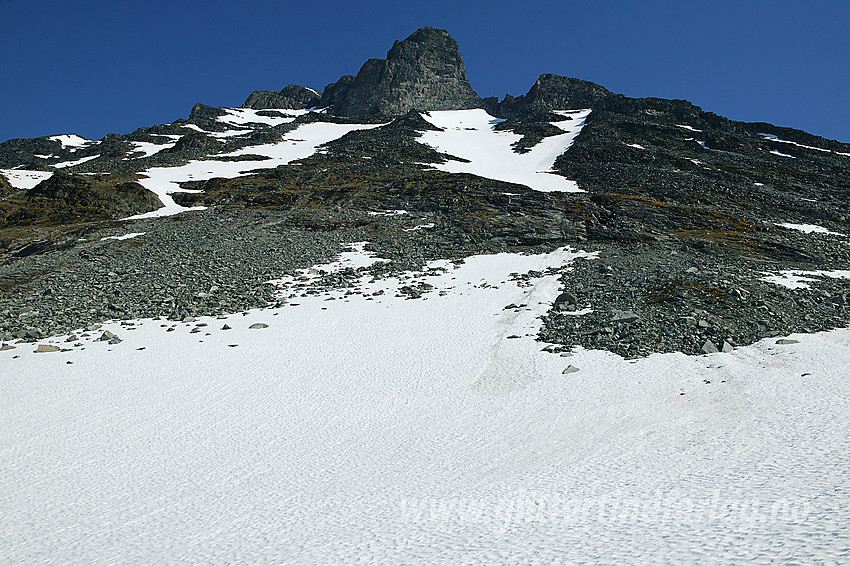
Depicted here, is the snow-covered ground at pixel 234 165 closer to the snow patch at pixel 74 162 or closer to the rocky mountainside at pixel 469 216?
the rocky mountainside at pixel 469 216

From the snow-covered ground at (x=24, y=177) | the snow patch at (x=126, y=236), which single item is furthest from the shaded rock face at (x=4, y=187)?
the snow patch at (x=126, y=236)

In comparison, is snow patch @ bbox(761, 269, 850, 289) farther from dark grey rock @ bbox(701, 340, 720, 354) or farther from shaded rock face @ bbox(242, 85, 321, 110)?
shaded rock face @ bbox(242, 85, 321, 110)

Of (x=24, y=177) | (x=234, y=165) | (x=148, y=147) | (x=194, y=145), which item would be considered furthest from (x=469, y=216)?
(x=148, y=147)

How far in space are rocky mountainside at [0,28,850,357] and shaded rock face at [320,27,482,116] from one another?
141 feet

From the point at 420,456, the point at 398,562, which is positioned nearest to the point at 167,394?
the point at 420,456

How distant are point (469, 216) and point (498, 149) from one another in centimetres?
5242

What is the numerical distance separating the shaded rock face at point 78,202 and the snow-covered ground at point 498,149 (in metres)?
42.8

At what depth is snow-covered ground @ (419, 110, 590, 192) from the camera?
62906mm

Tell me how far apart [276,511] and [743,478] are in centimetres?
811

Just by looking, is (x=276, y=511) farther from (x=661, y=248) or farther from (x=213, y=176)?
(x=213, y=176)

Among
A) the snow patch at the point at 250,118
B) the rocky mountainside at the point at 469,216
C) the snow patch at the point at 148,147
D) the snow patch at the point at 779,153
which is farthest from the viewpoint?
the snow patch at the point at 250,118

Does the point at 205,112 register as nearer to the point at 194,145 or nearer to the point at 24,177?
the point at 194,145

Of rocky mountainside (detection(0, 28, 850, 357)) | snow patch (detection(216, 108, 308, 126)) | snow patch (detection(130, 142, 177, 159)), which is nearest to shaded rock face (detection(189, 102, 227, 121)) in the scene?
snow patch (detection(216, 108, 308, 126))

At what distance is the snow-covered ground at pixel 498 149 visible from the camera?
62906 mm
